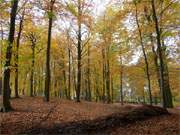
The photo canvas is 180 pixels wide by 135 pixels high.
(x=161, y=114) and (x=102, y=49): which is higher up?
(x=102, y=49)

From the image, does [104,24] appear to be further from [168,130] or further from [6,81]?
[168,130]

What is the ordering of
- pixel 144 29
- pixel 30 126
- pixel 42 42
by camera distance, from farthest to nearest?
1. pixel 42 42
2. pixel 144 29
3. pixel 30 126

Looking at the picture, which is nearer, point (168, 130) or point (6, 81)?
point (168, 130)

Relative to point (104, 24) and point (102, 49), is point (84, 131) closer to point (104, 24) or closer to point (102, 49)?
point (104, 24)

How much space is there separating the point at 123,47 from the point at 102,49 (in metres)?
7.60

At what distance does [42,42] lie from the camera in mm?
29156

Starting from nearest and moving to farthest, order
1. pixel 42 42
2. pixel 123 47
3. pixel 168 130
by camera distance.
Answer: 1. pixel 168 130
2. pixel 123 47
3. pixel 42 42

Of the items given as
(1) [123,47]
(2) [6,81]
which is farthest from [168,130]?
(1) [123,47]

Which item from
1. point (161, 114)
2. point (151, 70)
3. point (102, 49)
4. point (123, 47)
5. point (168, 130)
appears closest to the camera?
point (168, 130)

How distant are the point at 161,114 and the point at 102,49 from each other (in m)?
19.9

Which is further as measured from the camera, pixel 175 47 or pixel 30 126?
pixel 175 47

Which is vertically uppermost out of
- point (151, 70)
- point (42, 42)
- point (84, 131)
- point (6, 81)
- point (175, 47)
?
point (42, 42)

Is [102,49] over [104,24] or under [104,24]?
under

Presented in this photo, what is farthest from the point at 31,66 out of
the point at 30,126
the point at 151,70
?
the point at 30,126
